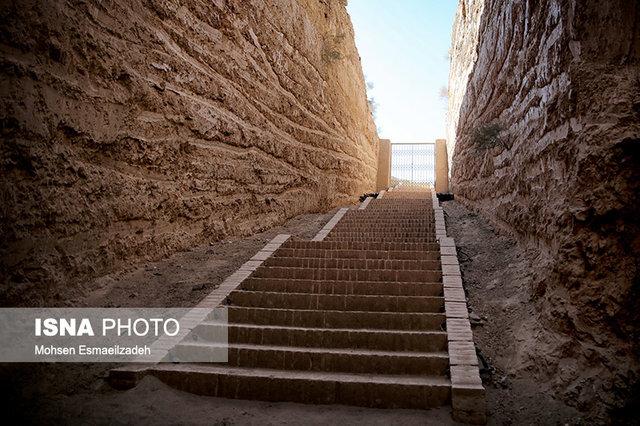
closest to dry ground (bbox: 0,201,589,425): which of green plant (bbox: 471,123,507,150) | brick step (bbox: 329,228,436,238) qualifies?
green plant (bbox: 471,123,507,150)

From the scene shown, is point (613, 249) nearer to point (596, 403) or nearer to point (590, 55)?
point (596, 403)

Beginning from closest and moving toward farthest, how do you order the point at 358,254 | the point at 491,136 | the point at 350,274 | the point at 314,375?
1. the point at 314,375
2. the point at 350,274
3. the point at 358,254
4. the point at 491,136

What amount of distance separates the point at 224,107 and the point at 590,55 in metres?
4.43

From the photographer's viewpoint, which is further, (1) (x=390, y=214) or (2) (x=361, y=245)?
(1) (x=390, y=214)

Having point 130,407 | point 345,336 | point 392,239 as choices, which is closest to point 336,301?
point 345,336

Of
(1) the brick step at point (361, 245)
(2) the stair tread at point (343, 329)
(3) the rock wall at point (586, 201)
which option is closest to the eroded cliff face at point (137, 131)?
(1) the brick step at point (361, 245)

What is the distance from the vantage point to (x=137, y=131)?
14.2 ft

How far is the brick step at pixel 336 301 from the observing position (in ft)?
13.3

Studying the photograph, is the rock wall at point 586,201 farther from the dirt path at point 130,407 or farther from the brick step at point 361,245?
the brick step at point 361,245

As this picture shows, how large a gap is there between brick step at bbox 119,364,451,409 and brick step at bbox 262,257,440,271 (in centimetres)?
193

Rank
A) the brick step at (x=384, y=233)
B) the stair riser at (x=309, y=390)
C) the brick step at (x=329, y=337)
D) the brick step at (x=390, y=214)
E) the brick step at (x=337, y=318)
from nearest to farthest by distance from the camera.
A: the stair riser at (x=309, y=390) < the brick step at (x=329, y=337) < the brick step at (x=337, y=318) < the brick step at (x=384, y=233) < the brick step at (x=390, y=214)

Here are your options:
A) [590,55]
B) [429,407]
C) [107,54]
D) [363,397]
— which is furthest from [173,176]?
[590,55]

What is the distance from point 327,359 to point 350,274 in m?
1.57

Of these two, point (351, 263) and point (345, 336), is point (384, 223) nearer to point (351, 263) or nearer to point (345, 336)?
point (351, 263)
